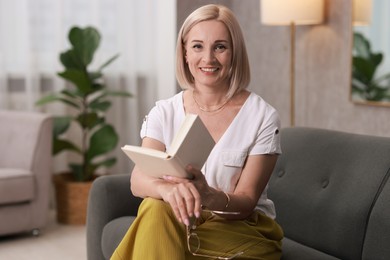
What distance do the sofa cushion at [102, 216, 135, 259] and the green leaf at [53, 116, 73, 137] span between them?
194 cm

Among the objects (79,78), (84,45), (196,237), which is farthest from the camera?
(84,45)

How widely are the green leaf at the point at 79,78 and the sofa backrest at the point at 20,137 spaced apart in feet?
1.05

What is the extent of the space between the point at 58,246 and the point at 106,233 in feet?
4.93

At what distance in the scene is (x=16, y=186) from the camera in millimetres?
4496

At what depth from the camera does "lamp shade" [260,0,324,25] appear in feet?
14.7

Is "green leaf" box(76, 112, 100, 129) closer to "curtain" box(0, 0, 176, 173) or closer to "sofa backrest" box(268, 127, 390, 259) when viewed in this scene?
"curtain" box(0, 0, 176, 173)

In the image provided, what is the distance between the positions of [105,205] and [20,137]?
177 centimetres

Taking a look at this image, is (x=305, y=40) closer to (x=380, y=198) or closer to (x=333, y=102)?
(x=333, y=102)

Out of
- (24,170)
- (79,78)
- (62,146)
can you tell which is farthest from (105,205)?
(62,146)

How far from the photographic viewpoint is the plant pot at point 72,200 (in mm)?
5035

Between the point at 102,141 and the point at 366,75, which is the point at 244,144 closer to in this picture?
Result: the point at 366,75

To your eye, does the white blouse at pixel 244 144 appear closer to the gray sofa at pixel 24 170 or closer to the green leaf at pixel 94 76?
the gray sofa at pixel 24 170

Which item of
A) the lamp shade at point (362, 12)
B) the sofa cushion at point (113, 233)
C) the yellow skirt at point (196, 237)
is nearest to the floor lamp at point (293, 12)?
the lamp shade at point (362, 12)

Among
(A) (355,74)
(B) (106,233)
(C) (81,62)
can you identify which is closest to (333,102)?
(A) (355,74)
